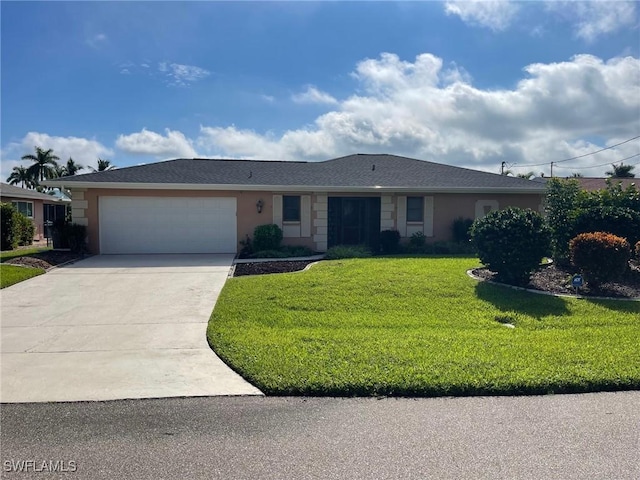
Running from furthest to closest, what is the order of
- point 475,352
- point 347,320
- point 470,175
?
point 470,175
point 347,320
point 475,352

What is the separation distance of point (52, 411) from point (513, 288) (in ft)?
28.3

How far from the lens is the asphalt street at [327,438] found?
10.9 ft

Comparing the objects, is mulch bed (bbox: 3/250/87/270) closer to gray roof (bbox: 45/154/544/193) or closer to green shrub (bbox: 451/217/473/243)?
gray roof (bbox: 45/154/544/193)

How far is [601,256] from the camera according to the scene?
9469mm

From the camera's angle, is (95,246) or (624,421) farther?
(95,246)

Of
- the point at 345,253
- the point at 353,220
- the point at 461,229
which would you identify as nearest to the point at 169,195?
the point at 345,253

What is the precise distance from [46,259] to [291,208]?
8170mm

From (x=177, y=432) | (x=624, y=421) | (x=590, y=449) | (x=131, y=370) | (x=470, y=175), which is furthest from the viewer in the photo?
(x=470, y=175)

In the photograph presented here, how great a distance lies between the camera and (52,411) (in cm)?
431

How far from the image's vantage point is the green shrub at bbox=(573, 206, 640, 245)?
11.0 m

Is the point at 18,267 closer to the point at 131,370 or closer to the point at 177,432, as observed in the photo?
the point at 131,370

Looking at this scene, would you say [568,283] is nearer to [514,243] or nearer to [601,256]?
[601,256]

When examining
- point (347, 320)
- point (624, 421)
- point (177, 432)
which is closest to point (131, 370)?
point (177, 432)

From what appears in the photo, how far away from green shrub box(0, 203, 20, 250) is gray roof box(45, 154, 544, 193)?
17.2 ft
